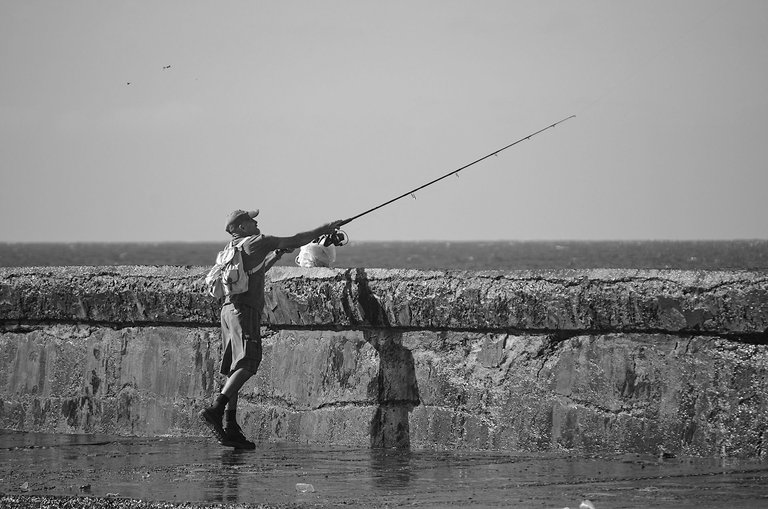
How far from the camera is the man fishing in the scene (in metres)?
7.48

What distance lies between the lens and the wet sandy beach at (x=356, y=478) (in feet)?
18.2

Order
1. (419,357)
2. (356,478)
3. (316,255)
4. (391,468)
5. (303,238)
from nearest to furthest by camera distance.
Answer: (356,478), (391,468), (419,357), (303,238), (316,255)

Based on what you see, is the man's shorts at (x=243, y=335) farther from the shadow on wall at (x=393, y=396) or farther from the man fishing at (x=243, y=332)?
the shadow on wall at (x=393, y=396)

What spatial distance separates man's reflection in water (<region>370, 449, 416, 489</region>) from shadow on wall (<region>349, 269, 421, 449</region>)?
0.14m

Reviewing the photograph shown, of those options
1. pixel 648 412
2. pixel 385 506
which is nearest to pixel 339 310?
pixel 648 412

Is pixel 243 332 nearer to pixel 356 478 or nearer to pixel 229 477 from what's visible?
pixel 229 477

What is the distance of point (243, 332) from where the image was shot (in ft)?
24.9

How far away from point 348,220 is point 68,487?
2688mm

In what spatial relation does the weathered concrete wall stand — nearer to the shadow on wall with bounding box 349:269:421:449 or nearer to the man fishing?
the shadow on wall with bounding box 349:269:421:449

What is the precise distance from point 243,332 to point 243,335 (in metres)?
0.02

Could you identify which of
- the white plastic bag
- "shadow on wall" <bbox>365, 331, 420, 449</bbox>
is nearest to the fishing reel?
the white plastic bag

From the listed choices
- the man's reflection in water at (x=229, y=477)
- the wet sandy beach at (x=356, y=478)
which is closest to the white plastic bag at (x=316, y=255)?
the wet sandy beach at (x=356, y=478)

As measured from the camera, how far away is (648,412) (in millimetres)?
6820

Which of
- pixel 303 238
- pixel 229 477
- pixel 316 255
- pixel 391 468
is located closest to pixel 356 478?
pixel 391 468
